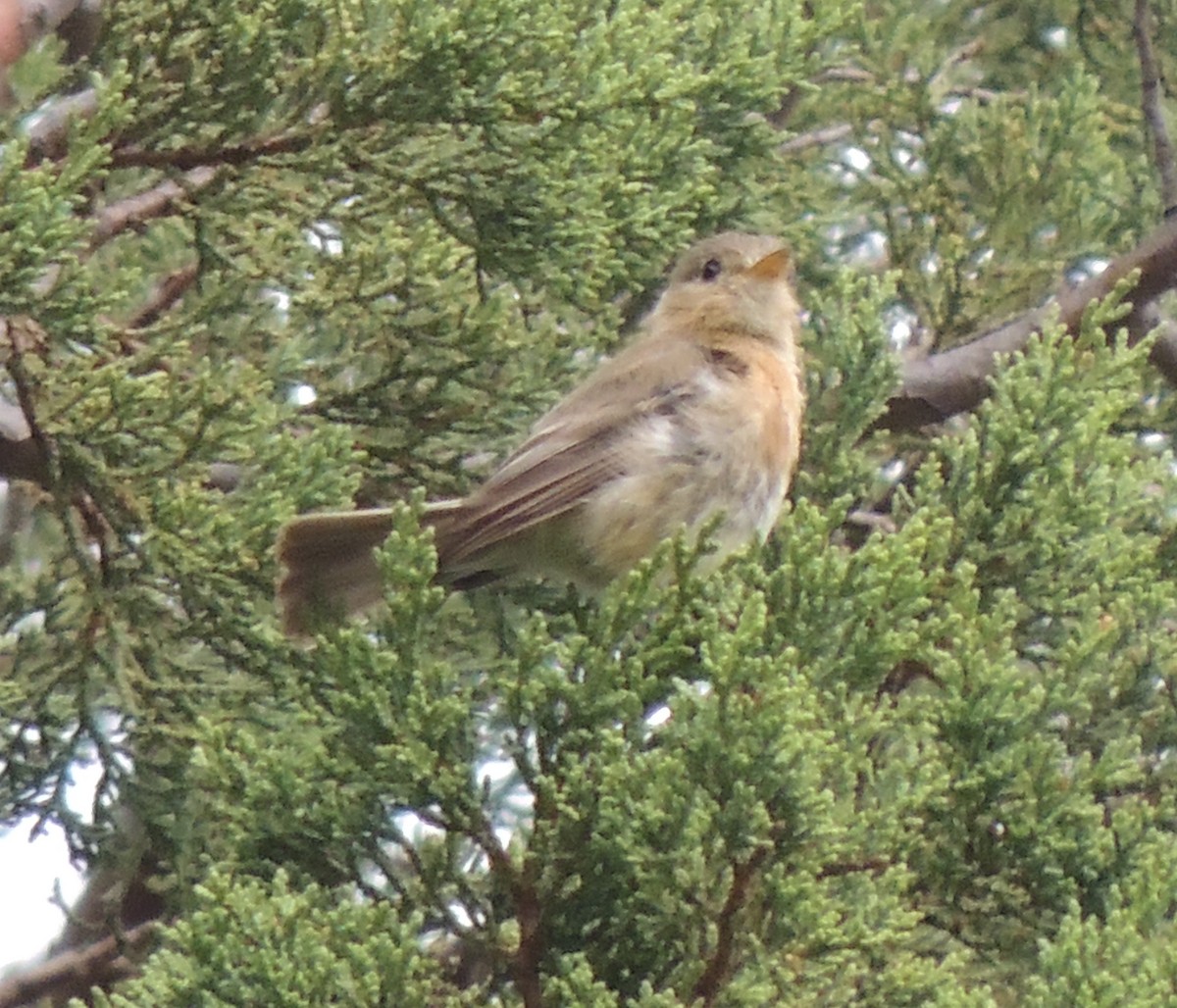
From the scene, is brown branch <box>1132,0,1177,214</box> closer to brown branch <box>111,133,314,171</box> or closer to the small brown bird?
the small brown bird

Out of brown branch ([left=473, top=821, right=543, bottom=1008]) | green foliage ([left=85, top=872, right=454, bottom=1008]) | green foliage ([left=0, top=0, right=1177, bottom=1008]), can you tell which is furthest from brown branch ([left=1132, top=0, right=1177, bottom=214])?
green foliage ([left=85, top=872, right=454, bottom=1008])

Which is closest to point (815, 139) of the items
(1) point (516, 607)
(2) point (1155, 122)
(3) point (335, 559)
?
(2) point (1155, 122)

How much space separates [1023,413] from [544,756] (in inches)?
39.5

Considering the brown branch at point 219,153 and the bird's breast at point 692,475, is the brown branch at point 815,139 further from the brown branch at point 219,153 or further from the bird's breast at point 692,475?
the brown branch at point 219,153

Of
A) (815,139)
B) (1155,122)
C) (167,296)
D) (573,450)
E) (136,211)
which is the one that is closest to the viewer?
(136,211)

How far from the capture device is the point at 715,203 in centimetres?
411

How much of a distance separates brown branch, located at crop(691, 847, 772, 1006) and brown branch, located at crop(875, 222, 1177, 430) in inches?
70.4

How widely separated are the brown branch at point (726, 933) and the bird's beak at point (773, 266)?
6.55 feet

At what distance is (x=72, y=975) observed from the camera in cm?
395

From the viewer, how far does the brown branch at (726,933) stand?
2574mm

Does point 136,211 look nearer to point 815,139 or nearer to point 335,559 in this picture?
point 335,559

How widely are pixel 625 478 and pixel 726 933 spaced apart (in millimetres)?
1387

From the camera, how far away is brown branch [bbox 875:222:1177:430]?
4.18m

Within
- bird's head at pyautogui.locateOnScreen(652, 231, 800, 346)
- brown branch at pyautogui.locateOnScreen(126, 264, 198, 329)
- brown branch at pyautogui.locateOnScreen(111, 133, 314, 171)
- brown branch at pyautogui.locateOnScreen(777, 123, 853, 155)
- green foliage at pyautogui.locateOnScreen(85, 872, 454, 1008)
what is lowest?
brown branch at pyautogui.locateOnScreen(777, 123, 853, 155)
